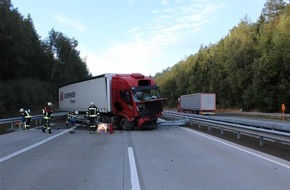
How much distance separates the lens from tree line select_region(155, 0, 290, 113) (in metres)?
58.0

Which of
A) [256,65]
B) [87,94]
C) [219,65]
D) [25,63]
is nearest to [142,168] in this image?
[87,94]

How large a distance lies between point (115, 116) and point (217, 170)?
17514 mm

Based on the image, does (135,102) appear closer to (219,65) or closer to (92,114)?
(92,114)

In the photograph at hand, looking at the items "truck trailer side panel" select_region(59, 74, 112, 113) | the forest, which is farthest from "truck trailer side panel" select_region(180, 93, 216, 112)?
"truck trailer side panel" select_region(59, 74, 112, 113)

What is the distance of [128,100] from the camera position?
25953mm

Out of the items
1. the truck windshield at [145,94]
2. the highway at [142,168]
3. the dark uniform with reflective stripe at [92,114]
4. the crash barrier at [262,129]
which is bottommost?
the highway at [142,168]

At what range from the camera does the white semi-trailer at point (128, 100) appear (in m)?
25.7

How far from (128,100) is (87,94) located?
7.59 m

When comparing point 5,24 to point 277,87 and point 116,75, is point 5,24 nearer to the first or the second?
point 116,75

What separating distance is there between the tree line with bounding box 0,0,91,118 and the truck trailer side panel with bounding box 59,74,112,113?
650cm

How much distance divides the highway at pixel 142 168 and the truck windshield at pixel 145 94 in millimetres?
10037

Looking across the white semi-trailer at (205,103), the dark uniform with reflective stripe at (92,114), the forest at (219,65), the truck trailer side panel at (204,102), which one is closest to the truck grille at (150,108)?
the dark uniform with reflective stripe at (92,114)

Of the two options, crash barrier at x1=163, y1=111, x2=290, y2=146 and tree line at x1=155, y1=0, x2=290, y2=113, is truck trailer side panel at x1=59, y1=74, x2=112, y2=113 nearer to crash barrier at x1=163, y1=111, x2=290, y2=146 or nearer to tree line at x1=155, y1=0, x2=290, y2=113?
Answer: crash barrier at x1=163, y1=111, x2=290, y2=146

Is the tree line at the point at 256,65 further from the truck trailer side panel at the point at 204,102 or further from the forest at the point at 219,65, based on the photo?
the truck trailer side panel at the point at 204,102
